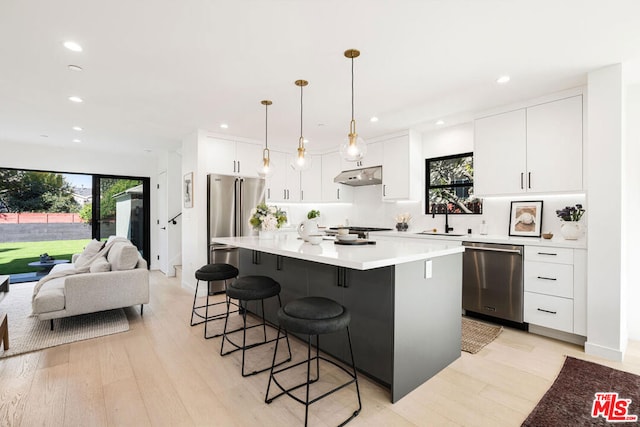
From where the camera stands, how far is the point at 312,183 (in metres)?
6.05

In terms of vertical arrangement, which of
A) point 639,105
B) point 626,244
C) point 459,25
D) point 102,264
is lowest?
point 102,264

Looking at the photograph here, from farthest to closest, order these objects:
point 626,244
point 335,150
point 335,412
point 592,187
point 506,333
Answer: point 335,150
point 506,333
point 626,244
point 592,187
point 335,412

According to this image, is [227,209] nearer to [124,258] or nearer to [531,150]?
[124,258]

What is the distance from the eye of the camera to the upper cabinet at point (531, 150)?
10.2 feet

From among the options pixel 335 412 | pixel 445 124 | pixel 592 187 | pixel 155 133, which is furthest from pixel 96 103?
pixel 592 187

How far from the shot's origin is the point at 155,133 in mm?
4883

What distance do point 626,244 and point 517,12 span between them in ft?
8.31

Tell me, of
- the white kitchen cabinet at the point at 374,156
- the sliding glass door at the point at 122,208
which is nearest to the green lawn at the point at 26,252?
the sliding glass door at the point at 122,208

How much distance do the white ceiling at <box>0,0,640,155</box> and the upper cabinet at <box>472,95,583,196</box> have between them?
0.22 metres

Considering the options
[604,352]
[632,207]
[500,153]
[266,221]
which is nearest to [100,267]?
[266,221]

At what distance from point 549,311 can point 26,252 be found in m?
8.21

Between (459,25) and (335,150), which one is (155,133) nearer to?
(335,150)

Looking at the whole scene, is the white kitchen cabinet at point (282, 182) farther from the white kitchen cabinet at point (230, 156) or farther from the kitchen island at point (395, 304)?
the kitchen island at point (395, 304)

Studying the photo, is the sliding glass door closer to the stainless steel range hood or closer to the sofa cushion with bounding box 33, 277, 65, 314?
the sofa cushion with bounding box 33, 277, 65, 314
